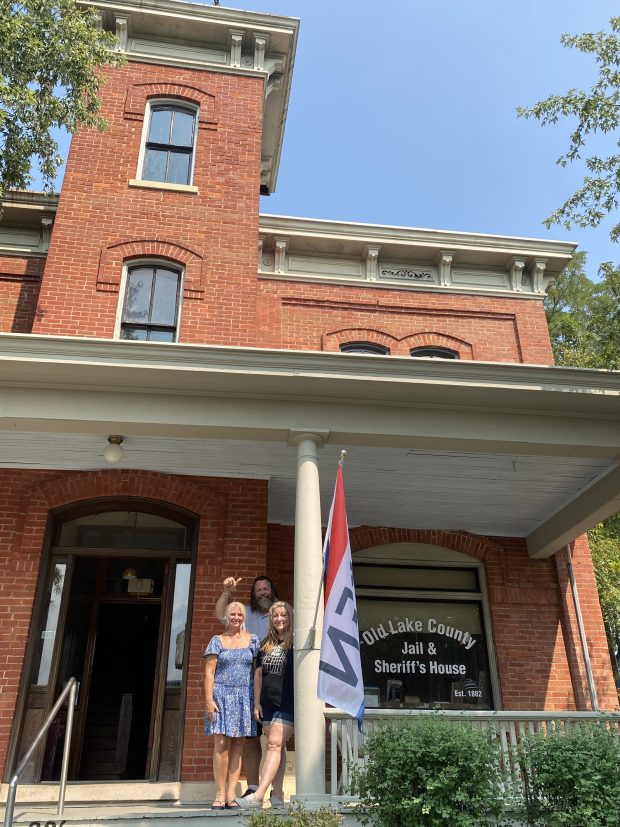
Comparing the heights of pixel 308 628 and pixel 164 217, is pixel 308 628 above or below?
below

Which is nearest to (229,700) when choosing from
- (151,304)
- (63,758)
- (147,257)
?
(63,758)

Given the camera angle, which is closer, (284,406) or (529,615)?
(284,406)

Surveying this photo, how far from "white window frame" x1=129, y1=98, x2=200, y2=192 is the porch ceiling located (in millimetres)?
5067

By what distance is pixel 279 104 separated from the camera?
44.2ft

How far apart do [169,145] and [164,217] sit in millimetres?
1685

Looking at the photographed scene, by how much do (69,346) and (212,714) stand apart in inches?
137

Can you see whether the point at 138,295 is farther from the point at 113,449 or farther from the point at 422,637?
the point at 422,637

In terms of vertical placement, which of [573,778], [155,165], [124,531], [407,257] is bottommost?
[573,778]

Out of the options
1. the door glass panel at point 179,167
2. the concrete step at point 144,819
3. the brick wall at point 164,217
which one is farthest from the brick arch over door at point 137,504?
the door glass panel at point 179,167

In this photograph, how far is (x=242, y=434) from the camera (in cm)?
686

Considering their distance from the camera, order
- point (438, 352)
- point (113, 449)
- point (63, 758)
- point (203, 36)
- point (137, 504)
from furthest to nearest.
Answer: point (203, 36)
point (438, 352)
point (137, 504)
point (113, 449)
point (63, 758)

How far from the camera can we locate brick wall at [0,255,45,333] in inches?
415

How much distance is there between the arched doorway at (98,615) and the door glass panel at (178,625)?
1 centimetres

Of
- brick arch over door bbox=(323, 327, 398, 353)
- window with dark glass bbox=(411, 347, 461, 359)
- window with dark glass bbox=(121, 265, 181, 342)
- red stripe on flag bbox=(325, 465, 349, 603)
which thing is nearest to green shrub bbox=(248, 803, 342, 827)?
red stripe on flag bbox=(325, 465, 349, 603)
